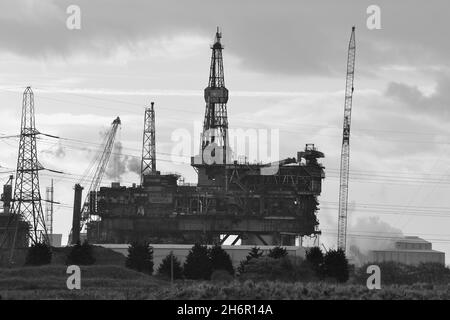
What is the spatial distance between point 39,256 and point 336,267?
44.4 metres

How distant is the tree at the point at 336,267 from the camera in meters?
176

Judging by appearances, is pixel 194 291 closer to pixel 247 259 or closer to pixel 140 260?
pixel 140 260

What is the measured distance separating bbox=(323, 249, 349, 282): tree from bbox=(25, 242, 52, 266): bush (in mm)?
41686

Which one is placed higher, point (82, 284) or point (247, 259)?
point (247, 259)

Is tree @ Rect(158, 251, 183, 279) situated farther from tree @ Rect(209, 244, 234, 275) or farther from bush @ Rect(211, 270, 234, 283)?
bush @ Rect(211, 270, 234, 283)

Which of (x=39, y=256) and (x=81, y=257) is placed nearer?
(x=81, y=257)

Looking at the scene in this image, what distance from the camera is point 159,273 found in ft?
589

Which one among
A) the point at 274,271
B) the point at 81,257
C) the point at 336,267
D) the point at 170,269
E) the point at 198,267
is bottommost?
the point at 274,271

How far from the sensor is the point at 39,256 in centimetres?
18500

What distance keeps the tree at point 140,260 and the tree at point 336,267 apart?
26.5 m

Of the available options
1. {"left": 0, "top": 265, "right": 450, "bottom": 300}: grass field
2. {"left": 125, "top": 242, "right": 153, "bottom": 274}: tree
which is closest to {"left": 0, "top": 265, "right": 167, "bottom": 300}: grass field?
{"left": 0, "top": 265, "right": 450, "bottom": 300}: grass field

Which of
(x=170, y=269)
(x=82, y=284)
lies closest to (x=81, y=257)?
(x=170, y=269)
